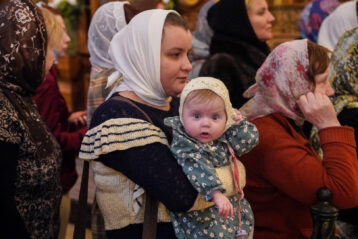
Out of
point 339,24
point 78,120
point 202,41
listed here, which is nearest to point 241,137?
point 78,120

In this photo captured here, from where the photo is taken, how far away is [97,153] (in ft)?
5.76

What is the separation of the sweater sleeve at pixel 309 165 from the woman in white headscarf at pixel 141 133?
302mm

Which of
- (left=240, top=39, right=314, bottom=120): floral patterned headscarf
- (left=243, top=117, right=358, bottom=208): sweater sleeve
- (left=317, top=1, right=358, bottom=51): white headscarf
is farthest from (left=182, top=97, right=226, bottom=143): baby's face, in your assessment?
(left=317, top=1, right=358, bottom=51): white headscarf

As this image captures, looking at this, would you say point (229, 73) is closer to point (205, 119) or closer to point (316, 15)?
point (205, 119)

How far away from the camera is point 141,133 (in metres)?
1.72

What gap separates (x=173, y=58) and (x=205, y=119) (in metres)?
0.35

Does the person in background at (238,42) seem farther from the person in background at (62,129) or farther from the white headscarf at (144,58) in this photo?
the white headscarf at (144,58)

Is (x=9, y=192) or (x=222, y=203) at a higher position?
(x=222, y=203)

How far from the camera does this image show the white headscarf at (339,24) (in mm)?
3867

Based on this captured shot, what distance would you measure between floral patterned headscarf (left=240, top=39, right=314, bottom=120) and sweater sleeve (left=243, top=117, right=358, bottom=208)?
13 centimetres

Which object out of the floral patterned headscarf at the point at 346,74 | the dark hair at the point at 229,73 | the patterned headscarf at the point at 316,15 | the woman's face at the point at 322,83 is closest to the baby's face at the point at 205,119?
the woman's face at the point at 322,83

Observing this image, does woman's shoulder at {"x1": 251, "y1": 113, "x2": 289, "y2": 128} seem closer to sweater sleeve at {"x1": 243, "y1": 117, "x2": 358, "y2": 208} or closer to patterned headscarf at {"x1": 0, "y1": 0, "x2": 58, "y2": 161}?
sweater sleeve at {"x1": 243, "y1": 117, "x2": 358, "y2": 208}

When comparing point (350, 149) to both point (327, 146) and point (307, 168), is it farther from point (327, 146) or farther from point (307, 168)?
point (307, 168)

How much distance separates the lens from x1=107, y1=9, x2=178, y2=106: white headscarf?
184cm
